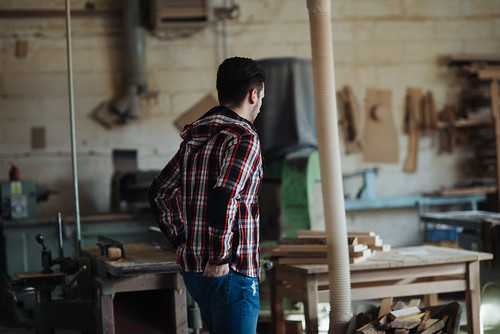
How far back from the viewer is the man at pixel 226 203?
84.2 inches

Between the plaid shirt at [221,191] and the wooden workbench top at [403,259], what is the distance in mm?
1206

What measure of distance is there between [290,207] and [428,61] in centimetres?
294

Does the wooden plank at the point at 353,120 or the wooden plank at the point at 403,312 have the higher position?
the wooden plank at the point at 353,120

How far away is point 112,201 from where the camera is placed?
614cm

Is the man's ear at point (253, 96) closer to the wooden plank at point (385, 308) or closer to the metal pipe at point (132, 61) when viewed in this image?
the wooden plank at point (385, 308)

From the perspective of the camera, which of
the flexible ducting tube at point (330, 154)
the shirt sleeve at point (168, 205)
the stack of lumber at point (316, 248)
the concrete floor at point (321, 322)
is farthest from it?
the concrete floor at point (321, 322)

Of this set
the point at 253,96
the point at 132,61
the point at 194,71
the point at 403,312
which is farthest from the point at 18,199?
the point at 253,96

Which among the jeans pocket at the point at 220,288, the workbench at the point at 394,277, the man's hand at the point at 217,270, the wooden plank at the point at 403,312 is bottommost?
the wooden plank at the point at 403,312

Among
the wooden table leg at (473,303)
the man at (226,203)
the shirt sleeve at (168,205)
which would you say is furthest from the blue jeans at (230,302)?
the wooden table leg at (473,303)

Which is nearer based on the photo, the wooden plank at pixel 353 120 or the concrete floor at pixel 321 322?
the concrete floor at pixel 321 322

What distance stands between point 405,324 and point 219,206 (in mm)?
1528

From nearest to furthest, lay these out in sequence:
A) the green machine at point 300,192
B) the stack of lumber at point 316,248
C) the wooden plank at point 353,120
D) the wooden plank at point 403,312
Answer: the wooden plank at point 403,312, the stack of lumber at point 316,248, the green machine at point 300,192, the wooden plank at point 353,120

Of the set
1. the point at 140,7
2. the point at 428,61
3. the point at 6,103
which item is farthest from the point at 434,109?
the point at 6,103

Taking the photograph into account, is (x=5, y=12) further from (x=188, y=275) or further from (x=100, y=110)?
(x=188, y=275)
